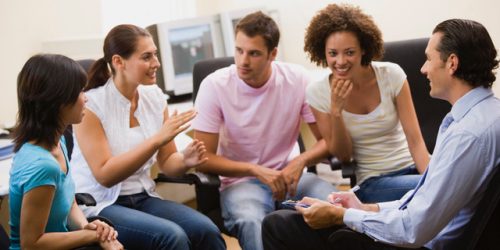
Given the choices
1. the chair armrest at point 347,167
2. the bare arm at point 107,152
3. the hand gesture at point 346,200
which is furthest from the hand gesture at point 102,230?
the chair armrest at point 347,167

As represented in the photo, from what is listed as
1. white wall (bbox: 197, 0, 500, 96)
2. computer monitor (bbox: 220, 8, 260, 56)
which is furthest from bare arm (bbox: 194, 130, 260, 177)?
A: white wall (bbox: 197, 0, 500, 96)

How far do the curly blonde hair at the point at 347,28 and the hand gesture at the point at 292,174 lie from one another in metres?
0.41

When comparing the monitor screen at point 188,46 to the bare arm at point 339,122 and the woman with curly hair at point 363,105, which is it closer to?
the woman with curly hair at point 363,105

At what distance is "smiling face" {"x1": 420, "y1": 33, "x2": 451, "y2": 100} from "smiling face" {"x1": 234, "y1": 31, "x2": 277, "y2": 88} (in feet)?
2.58

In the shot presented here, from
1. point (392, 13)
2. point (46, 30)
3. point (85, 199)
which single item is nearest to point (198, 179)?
point (85, 199)

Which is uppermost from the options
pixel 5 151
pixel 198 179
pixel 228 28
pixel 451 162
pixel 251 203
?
pixel 228 28

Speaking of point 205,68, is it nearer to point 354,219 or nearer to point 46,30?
point 46,30

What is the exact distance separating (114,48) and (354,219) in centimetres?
102

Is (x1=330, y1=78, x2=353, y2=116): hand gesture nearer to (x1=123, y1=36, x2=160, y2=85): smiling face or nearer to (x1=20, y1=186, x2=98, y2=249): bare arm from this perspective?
(x1=123, y1=36, x2=160, y2=85): smiling face

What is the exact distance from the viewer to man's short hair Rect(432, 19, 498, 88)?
4.87 feet

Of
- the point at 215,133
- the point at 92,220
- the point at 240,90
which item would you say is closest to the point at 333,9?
the point at 240,90

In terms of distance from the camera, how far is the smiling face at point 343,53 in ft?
7.11

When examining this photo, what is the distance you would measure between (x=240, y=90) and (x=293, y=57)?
1.58 metres

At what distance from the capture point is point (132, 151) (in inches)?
77.8
